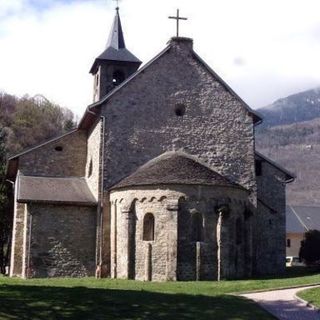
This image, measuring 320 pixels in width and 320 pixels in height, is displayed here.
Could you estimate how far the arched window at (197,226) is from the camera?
82.1ft

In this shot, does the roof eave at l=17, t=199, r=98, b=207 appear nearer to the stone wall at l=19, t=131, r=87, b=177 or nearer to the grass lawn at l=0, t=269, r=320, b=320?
the stone wall at l=19, t=131, r=87, b=177

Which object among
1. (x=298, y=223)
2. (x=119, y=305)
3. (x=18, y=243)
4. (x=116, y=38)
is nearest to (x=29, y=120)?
(x=298, y=223)

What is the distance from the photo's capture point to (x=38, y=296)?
52.6ft

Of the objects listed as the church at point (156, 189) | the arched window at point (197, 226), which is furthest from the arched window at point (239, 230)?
the arched window at point (197, 226)

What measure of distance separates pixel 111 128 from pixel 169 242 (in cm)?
650

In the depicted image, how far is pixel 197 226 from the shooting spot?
25.2 meters

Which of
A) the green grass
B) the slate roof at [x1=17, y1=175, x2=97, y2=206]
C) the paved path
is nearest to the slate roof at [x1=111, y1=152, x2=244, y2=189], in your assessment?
the slate roof at [x1=17, y1=175, x2=97, y2=206]

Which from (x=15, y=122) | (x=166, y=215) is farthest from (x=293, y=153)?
(x=166, y=215)

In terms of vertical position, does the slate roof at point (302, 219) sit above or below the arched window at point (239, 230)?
above

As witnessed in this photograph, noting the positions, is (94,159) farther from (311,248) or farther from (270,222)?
(311,248)

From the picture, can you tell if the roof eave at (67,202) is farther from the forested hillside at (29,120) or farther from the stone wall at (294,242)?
the stone wall at (294,242)

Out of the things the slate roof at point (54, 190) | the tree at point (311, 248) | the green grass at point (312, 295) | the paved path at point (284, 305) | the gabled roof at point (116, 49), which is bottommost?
the paved path at point (284, 305)

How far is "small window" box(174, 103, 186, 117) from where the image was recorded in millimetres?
28975

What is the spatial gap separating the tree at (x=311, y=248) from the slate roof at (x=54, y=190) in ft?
49.8
